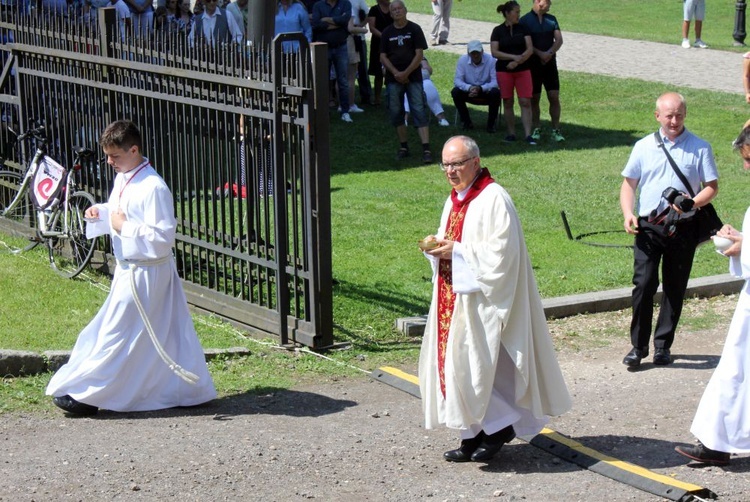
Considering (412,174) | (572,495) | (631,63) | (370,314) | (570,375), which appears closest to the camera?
(572,495)

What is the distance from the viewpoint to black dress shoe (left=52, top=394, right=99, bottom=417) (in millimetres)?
7742

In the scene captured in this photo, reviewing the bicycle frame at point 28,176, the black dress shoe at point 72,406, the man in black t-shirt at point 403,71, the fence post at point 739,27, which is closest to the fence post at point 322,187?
the black dress shoe at point 72,406

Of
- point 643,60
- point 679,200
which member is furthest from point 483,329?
point 643,60

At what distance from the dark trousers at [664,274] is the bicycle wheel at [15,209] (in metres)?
6.41

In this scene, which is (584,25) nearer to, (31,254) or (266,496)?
(31,254)

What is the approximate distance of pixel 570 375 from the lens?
28.9 feet

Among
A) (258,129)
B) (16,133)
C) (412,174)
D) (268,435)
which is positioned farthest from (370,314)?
(412,174)

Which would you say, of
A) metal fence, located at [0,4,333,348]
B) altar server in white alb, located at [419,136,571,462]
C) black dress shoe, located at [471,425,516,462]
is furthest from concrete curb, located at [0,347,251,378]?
black dress shoe, located at [471,425,516,462]

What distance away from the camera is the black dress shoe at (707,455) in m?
6.82

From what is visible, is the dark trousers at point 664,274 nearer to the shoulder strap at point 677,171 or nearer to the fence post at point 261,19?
the shoulder strap at point 677,171

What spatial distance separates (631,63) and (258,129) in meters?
18.3

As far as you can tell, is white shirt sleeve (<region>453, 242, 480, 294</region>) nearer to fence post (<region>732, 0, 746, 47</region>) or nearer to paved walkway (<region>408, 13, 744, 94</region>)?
paved walkway (<region>408, 13, 744, 94</region>)

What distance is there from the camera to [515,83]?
721 inches

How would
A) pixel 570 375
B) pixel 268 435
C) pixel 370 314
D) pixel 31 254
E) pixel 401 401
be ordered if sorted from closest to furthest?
pixel 268 435 < pixel 401 401 < pixel 570 375 < pixel 370 314 < pixel 31 254
